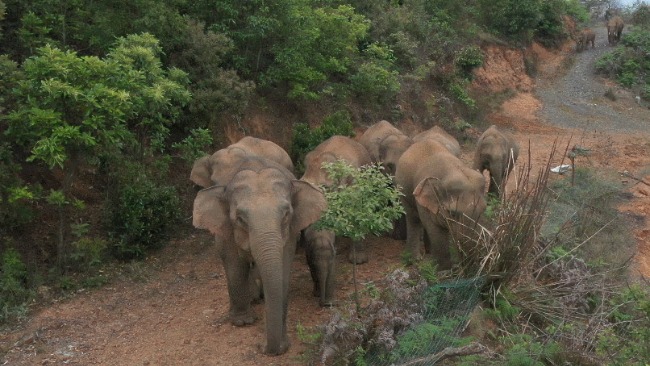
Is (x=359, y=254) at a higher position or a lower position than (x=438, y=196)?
lower

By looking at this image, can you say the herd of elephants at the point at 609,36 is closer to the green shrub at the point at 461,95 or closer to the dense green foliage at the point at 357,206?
the green shrub at the point at 461,95

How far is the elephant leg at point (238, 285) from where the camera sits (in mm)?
9039

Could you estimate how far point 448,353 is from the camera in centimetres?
741

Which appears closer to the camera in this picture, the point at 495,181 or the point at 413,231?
the point at 413,231

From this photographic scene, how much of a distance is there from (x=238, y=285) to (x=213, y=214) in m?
0.93

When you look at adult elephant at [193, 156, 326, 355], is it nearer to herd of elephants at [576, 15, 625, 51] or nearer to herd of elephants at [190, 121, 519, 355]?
herd of elephants at [190, 121, 519, 355]

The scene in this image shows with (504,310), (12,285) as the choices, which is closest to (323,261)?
(504,310)

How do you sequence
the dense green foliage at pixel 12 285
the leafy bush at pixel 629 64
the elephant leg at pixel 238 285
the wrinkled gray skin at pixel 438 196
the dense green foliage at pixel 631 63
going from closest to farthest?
the elephant leg at pixel 238 285 → the dense green foliage at pixel 12 285 → the wrinkled gray skin at pixel 438 196 → the dense green foliage at pixel 631 63 → the leafy bush at pixel 629 64

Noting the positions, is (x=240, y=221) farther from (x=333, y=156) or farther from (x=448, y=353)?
(x=333, y=156)

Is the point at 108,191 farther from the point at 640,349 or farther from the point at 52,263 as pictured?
the point at 640,349

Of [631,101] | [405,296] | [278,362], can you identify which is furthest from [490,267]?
[631,101]

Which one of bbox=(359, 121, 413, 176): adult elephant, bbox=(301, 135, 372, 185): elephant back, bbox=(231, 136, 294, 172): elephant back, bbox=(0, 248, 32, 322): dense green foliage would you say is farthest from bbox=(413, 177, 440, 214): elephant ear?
bbox=(0, 248, 32, 322): dense green foliage

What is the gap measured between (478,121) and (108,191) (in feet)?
50.2

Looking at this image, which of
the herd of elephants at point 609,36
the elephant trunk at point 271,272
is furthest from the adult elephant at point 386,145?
the herd of elephants at point 609,36
